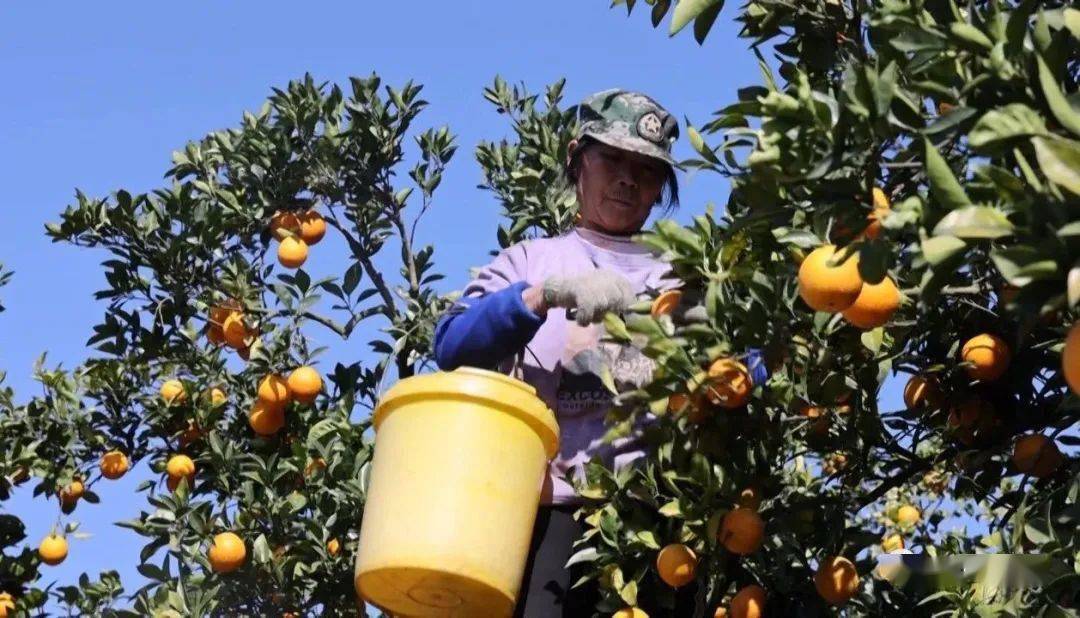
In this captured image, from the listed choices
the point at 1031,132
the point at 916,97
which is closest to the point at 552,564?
the point at 916,97

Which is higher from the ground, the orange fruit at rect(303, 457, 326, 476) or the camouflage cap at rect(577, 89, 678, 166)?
the camouflage cap at rect(577, 89, 678, 166)

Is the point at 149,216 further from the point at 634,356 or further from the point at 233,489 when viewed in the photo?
the point at 634,356

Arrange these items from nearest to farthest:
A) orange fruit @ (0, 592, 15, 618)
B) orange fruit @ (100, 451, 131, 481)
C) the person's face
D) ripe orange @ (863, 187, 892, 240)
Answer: ripe orange @ (863, 187, 892, 240) → the person's face → orange fruit @ (100, 451, 131, 481) → orange fruit @ (0, 592, 15, 618)

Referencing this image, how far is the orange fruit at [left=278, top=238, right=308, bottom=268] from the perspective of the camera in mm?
5285

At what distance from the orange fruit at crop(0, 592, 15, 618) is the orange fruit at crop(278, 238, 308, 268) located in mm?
1470

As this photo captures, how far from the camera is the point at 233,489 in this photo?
499 centimetres

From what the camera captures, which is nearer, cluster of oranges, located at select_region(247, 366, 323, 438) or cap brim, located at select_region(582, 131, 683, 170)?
cap brim, located at select_region(582, 131, 683, 170)

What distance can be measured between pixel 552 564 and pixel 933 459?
0.88 m

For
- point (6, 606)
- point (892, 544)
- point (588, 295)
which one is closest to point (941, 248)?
point (588, 295)

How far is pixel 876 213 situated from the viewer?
8.32 ft

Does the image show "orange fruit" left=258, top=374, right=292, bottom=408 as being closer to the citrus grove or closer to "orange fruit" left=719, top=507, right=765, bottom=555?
the citrus grove

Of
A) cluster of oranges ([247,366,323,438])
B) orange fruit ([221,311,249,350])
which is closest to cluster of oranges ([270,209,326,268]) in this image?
orange fruit ([221,311,249,350])

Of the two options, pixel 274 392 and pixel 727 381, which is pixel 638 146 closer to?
pixel 727 381

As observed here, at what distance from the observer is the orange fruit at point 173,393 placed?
17.2 feet
